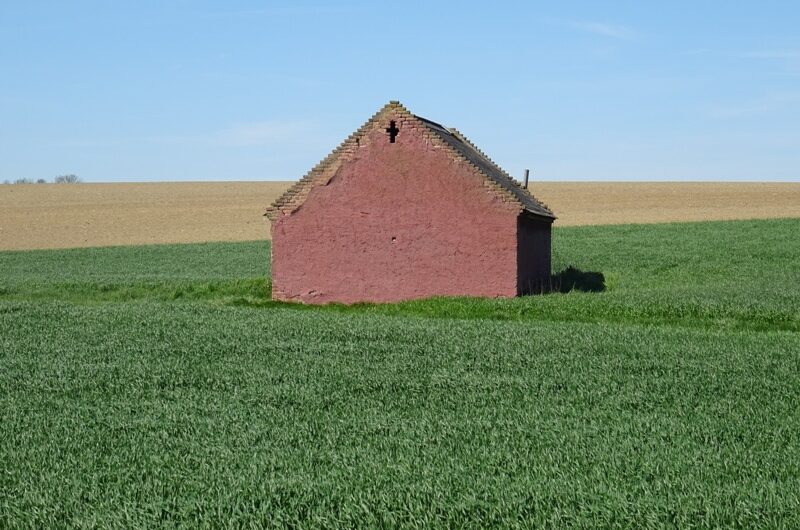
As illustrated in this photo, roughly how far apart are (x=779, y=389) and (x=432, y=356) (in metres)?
5.87

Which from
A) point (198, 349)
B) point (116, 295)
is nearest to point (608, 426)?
point (198, 349)

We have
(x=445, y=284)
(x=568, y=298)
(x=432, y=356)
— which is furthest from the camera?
(x=445, y=284)

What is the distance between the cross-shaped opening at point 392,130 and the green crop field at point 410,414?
18.5ft

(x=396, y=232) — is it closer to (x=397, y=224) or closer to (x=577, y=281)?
(x=397, y=224)

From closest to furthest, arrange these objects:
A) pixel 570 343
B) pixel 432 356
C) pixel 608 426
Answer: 1. pixel 608 426
2. pixel 432 356
3. pixel 570 343

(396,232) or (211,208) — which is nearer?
(396,232)

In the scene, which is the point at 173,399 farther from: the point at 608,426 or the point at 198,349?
the point at 608,426

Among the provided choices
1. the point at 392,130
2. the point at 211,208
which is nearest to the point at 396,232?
the point at 392,130

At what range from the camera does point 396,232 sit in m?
29.8

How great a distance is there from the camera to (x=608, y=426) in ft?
38.2

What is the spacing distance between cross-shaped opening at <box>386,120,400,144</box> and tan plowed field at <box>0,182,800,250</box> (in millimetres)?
30079

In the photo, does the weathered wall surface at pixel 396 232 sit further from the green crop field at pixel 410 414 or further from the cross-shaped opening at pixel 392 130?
the green crop field at pixel 410 414

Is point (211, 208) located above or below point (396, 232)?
above

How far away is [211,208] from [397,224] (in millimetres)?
49389
